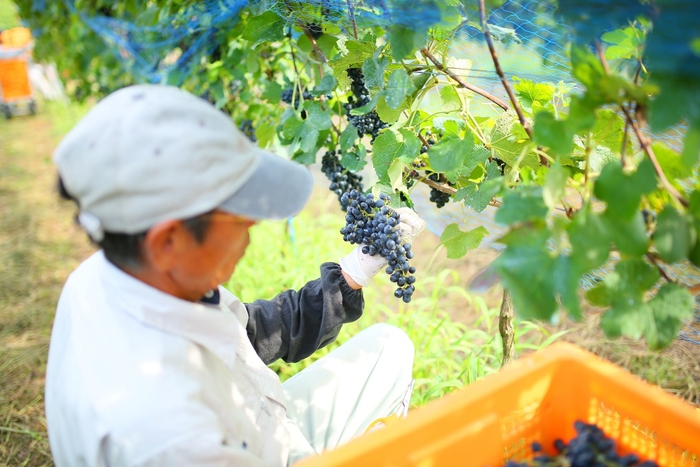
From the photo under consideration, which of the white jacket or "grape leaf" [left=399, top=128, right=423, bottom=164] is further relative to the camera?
"grape leaf" [left=399, top=128, right=423, bottom=164]

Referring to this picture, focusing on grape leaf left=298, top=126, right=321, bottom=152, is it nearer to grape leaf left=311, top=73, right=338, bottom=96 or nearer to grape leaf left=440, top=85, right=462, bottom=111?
grape leaf left=311, top=73, right=338, bottom=96

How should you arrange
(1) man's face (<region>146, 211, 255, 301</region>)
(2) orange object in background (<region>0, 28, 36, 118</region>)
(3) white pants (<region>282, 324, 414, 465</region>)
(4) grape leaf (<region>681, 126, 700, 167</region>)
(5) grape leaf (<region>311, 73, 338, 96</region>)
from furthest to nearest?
(2) orange object in background (<region>0, 28, 36, 118</region>)
(5) grape leaf (<region>311, 73, 338, 96</region>)
(3) white pants (<region>282, 324, 414, 465</region>)
(1) man's face (<region>146, 211, 255, 301</region>)
(4) grape leaf (<region>681, 126, 700, 167</region>)

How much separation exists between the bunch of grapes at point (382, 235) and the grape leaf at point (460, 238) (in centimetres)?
13

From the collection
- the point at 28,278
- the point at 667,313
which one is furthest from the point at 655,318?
the point at 28,278

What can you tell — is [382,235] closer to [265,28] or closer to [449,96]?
[449,96]

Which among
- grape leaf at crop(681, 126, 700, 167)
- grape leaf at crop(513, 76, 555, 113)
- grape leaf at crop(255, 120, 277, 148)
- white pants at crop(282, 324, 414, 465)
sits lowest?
white pants at crop(282, 324, 414, 465)

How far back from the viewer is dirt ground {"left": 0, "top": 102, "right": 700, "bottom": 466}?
2377 mm

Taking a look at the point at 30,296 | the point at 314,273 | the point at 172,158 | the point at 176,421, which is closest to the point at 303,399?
the point at 176,421

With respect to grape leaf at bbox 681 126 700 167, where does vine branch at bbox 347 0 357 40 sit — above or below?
below

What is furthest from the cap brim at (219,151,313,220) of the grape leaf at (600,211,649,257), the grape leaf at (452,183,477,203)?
the grape leaf at (600,211,649,257)

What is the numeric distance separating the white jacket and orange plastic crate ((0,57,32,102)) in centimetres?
704

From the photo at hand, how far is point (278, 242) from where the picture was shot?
11.0ft

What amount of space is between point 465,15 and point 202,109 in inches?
27.7

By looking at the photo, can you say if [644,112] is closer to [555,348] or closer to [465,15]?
[555,348]
